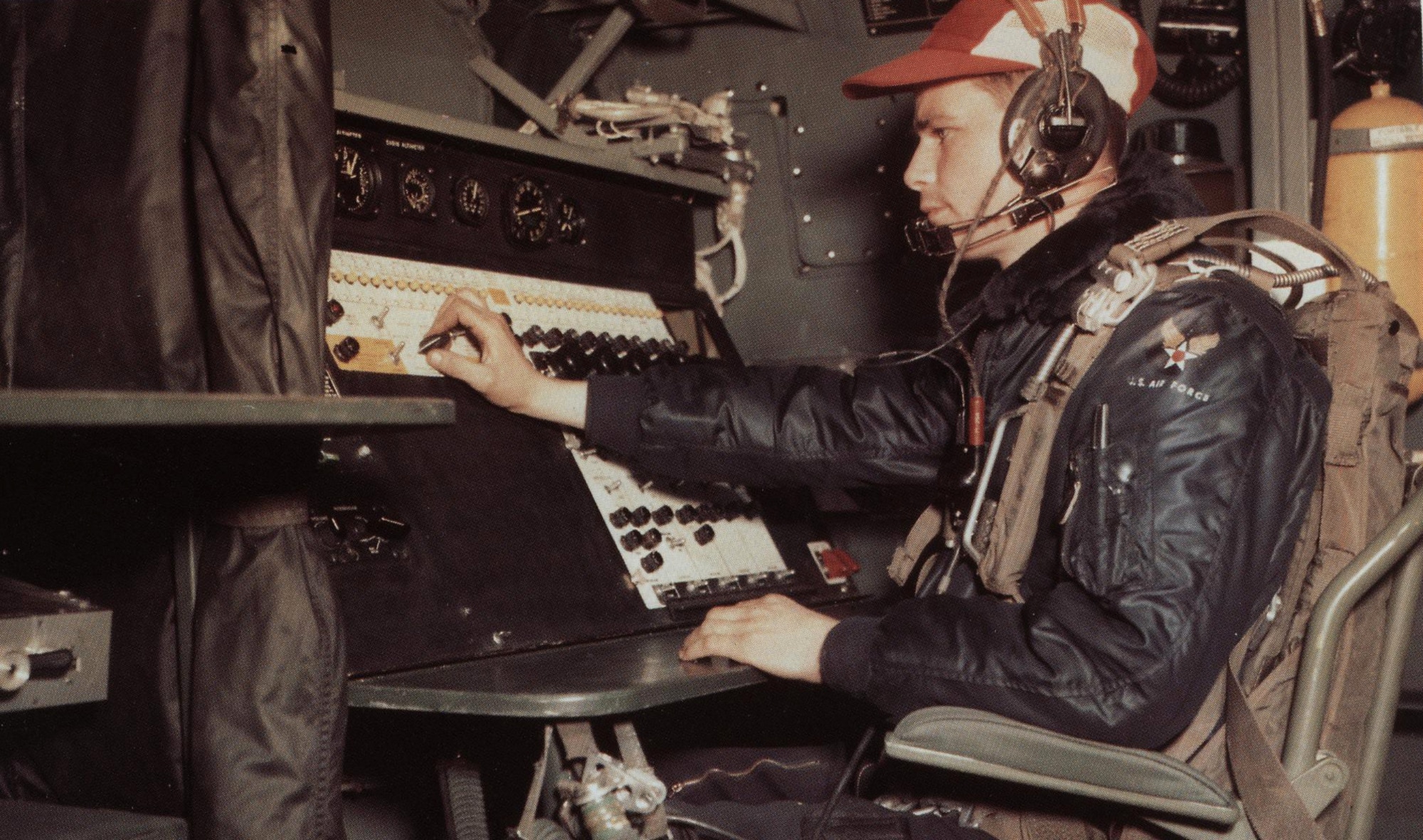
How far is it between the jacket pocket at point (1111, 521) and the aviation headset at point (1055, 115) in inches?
17.8

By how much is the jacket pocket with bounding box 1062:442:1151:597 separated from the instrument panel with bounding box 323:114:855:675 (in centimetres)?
69

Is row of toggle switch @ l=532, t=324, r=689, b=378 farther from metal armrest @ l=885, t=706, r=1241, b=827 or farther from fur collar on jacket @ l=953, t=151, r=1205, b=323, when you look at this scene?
metal armrest @ l=885, t=706, r=1241, b=827

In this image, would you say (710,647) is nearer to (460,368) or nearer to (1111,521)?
(1111,521)

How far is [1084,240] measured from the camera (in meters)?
1.68

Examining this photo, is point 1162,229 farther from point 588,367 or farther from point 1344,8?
point 1344,8

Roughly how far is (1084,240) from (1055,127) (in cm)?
17

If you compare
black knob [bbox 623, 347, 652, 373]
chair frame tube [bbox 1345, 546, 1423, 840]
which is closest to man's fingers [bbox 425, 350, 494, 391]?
black knob [bbox 623, 347, 652, 373]

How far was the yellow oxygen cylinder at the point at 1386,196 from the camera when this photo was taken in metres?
2.38

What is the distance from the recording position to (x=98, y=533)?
4.79ft

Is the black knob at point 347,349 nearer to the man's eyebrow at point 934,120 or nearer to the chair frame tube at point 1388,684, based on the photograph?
the man's eyebrow at point 934,120

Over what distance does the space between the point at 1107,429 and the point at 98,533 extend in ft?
3.76

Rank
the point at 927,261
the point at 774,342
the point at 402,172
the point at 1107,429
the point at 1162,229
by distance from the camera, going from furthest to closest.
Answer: the point at 774,342 → the point at 927,261 → the point at 402,172 → the point at 1162,229 → the point at 1107,429

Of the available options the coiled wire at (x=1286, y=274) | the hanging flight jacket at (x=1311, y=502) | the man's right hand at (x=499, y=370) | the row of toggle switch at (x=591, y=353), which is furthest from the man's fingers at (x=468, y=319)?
the coiled wire at (x=1286, y=274)

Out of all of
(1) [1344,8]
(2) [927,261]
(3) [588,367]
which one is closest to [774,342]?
(2) [927,261]
